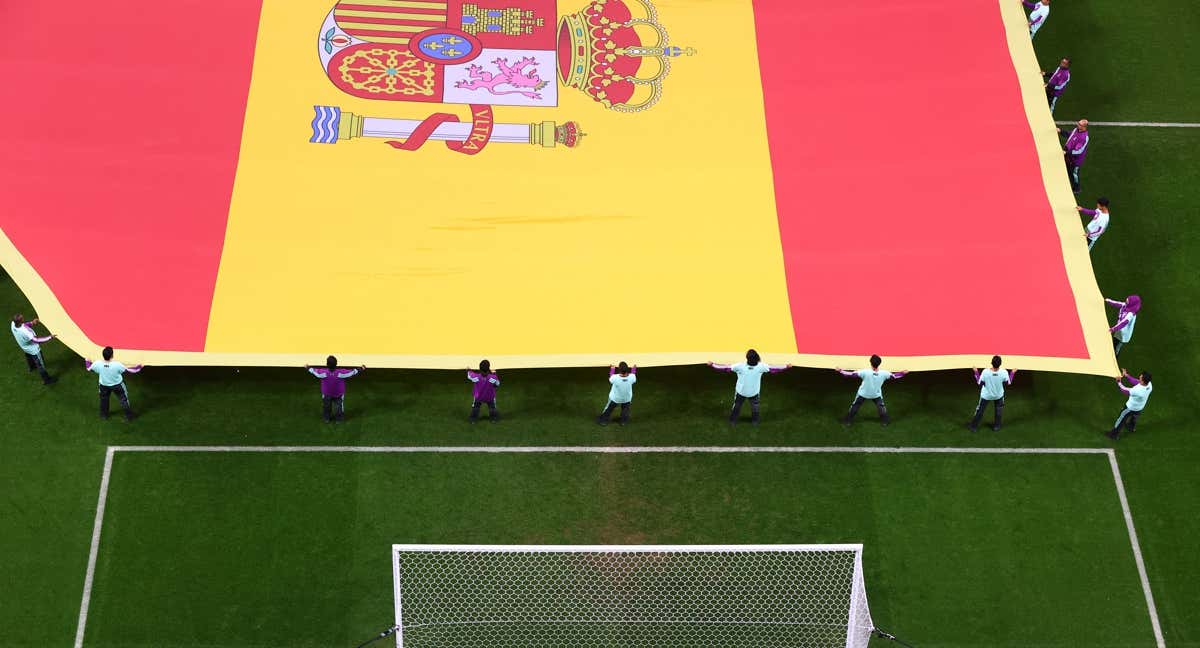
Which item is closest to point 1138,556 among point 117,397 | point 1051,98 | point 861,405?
point 861,405

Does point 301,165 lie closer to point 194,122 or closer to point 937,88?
point 194,122

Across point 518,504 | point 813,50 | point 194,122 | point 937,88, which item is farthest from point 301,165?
point 937,88

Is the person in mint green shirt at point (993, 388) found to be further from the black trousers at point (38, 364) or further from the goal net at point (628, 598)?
the black trousers at point (38, 364)

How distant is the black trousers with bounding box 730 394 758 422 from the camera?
22.4 metres

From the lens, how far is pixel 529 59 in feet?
86.2

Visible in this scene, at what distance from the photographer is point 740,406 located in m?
22.5

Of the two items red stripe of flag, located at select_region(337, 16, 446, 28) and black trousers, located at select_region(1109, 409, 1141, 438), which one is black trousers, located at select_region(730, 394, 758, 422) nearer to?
black trousers, located at select_region(1109, 409, 1141, 438)

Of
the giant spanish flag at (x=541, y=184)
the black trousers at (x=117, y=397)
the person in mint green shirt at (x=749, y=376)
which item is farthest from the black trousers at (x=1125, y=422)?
the black trousers at (x=117, y=397)

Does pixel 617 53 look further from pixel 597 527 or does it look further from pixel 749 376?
pixel 597 527

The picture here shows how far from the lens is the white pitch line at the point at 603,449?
22.3m

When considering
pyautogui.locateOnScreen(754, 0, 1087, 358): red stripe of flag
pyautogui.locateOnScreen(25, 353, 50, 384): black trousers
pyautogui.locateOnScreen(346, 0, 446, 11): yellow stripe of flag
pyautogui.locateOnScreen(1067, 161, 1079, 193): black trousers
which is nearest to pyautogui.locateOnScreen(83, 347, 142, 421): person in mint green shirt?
pyautogui.locateOnScreen(25, 353, 50, 384): black trousers

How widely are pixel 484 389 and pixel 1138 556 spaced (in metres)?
9.64

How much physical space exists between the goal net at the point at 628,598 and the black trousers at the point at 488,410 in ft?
7.47

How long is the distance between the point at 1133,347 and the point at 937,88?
17.7ft
